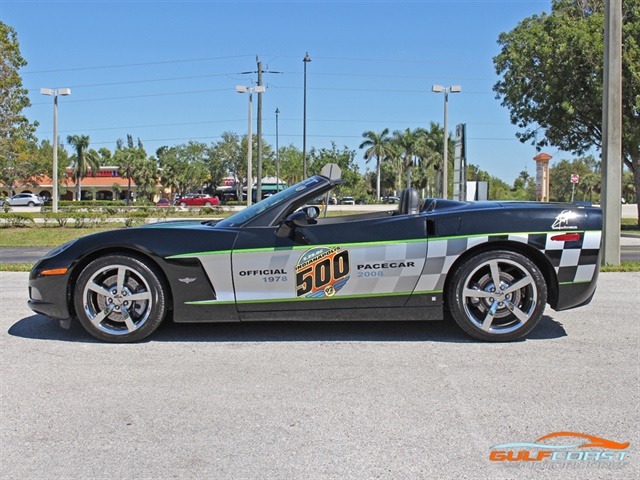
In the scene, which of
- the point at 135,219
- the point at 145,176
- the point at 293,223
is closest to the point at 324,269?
the point at 293,223

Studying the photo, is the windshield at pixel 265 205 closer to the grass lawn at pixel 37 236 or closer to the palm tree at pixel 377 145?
the grass lawn at pixel 37 236

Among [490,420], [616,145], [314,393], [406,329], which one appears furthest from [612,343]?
[616,145]

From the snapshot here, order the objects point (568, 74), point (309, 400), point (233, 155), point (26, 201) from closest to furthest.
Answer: point (309, 400)
point (568, 74)
point (26, 201)
point (233, 155)

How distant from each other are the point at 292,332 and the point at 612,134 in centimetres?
646

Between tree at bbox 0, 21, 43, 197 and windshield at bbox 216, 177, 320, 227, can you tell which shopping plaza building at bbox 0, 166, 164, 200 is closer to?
tree at bbox 0, 21, 43, 197

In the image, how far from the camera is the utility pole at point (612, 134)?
8477 millimetres

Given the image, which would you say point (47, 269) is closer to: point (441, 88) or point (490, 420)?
point (490, 420)

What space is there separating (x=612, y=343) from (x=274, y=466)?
120 inches

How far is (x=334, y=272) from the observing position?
4.27 m

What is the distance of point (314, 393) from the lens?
335 cm

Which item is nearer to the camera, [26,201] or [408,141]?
[26,201]

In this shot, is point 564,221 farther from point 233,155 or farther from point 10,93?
point 233,155

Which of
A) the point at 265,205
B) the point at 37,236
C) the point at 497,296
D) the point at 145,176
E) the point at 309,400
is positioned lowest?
the point at 309,400

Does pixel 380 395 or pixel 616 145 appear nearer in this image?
pixel 380 395
